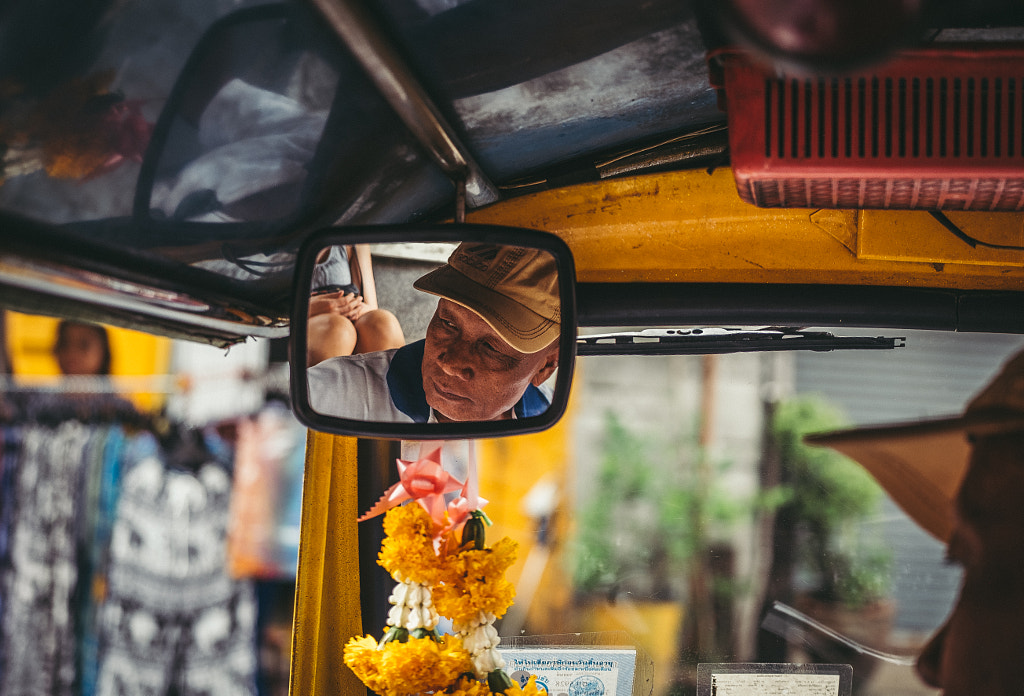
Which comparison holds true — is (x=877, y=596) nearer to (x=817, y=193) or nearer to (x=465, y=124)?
(x=817, y=193)

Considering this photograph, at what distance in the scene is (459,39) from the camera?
1.05m

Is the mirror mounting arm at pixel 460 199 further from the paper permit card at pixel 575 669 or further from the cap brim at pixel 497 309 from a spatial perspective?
Answer: the paper permit card at pixel 575 669

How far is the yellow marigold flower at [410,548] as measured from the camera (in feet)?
6.31

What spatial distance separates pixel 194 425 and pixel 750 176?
10.5 ft

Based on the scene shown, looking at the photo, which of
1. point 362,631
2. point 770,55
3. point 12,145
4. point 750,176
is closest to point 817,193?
point 750,176

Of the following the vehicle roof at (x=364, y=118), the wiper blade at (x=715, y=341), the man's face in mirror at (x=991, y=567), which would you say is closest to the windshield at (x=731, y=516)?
the man's face in mirror at (x=991, y=567)

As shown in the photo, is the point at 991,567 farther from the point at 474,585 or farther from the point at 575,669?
the point at 474,585

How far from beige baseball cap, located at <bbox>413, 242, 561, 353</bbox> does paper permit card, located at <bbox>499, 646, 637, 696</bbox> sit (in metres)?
1.30

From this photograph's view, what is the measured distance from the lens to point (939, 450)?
189 centimetres

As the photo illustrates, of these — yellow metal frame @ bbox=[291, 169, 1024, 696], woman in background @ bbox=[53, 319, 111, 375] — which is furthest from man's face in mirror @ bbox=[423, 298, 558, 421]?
woman in background @ bbox=[53, 319, 111, 375]

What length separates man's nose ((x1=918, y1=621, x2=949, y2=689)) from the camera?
194cm

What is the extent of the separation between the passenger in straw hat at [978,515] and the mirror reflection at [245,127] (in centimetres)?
186

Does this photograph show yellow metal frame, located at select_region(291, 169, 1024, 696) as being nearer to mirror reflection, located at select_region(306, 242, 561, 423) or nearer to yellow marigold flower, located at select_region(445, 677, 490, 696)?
mirror reflection, located at select_region(306, 242, 561, 423)

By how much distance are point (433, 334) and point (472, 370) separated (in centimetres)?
11
